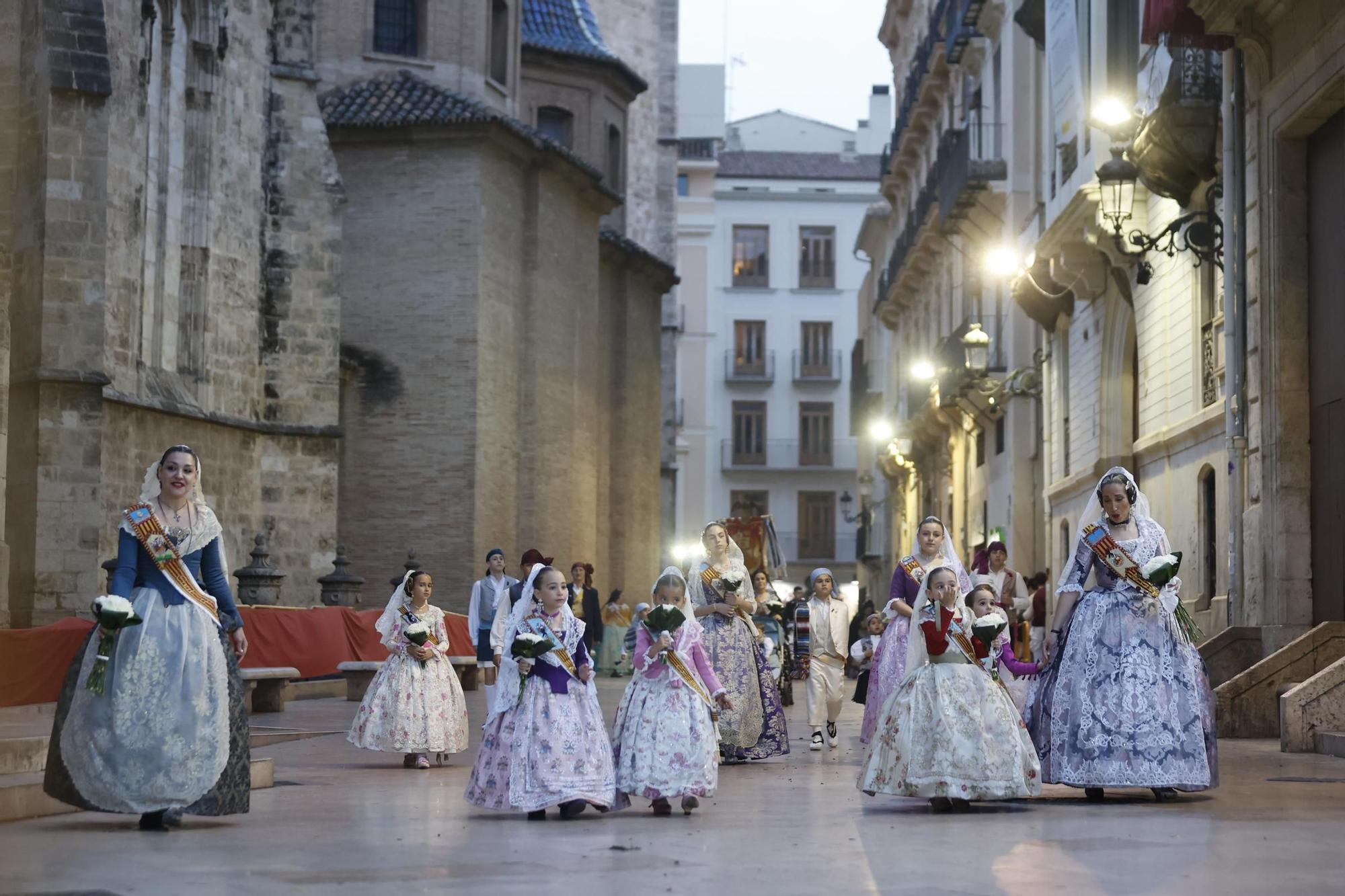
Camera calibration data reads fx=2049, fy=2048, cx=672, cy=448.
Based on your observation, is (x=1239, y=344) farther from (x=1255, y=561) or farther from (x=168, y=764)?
(x=168, y=764)

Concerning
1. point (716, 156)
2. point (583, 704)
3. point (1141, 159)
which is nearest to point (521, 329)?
point (1141, 159)

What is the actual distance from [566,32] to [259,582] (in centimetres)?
2472

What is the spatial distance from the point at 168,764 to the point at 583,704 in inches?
85.8

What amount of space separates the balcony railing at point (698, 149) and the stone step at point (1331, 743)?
59573mm

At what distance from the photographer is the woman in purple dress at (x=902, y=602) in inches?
535

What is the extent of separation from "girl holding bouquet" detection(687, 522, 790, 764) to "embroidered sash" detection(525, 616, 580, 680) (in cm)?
365

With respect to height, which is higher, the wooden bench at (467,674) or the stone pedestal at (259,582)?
the stone pedestal at (259,582)

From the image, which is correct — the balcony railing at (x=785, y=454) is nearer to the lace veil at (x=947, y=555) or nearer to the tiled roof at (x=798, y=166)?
the tiled roof at (x=798, y=166)

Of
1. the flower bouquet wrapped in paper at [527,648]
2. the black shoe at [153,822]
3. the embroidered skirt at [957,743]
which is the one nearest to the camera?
the black shoe at [153,822]

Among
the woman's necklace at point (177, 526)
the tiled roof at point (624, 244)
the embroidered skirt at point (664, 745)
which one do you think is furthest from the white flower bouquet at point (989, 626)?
the tiled roof at point (624, 244)

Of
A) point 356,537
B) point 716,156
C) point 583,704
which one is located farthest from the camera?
point 716,156

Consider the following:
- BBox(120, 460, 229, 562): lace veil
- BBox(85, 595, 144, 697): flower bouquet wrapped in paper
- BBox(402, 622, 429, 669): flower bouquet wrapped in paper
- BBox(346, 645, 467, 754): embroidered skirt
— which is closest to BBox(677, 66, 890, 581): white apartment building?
BBox(346, 645, 467, 754): embroidered skirt

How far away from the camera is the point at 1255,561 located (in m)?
17.4

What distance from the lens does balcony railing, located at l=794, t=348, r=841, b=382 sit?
245 ft
